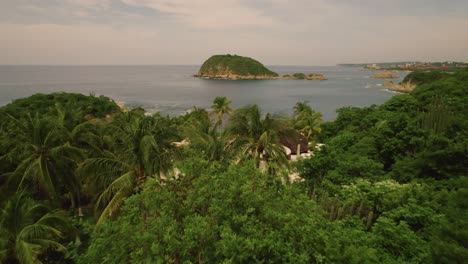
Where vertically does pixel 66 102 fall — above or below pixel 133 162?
above

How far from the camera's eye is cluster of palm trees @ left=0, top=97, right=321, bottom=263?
12.0 m

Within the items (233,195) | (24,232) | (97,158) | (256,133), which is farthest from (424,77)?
(24,232)

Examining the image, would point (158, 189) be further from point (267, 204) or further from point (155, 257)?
point (267, 204)

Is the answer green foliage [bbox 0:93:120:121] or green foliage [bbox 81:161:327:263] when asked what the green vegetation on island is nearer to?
green foliage [bbox 81:161:327:263]

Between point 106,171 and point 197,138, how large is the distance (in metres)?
4.84

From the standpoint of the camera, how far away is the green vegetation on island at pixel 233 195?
691 centimetres

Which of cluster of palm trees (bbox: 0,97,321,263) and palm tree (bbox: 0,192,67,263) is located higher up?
cluster of palm trees (bbox: 0,97,321,263)

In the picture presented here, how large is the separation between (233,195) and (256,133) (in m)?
9.37

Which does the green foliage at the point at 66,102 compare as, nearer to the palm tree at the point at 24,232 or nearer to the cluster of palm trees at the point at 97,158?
the cluster of palm trees at the point at 97,158

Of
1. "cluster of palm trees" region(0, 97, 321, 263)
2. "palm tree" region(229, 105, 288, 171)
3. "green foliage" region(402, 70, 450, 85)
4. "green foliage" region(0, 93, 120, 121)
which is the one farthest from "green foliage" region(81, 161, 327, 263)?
"green foliage" region(402, 70, 450, 85)

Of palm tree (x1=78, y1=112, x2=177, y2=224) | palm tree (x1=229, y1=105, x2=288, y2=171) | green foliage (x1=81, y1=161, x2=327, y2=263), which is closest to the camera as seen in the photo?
green foliage (x1=81, y1=161, x2=327, y2=263)

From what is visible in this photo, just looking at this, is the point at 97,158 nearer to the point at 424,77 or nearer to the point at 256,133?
the point at 256,133

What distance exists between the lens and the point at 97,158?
13828mm

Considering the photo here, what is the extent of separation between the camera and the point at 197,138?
15461mm
